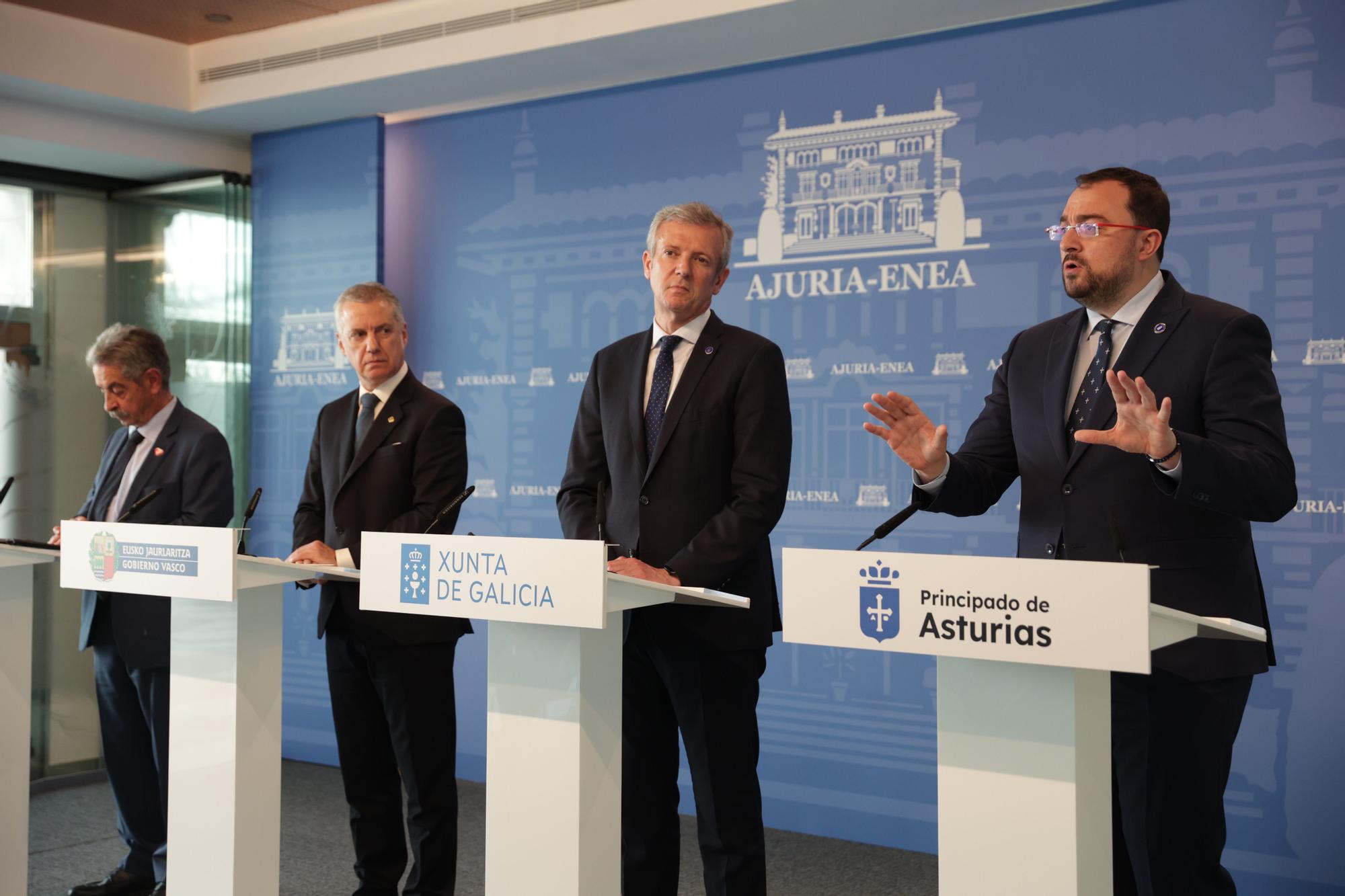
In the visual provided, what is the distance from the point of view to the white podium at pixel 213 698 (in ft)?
9.16

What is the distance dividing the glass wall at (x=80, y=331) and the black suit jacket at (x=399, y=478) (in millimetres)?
3011

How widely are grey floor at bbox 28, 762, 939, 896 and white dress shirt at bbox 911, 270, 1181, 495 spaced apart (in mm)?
2013

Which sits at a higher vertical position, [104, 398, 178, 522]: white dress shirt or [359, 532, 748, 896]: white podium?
[104, 398, 178, 522]: white dress shirt

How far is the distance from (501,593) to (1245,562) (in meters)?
1.45

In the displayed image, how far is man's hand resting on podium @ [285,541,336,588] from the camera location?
10.4 ft

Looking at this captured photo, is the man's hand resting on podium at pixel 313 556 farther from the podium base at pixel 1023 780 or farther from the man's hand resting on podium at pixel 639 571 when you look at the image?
the podium base at pixel 1023 780

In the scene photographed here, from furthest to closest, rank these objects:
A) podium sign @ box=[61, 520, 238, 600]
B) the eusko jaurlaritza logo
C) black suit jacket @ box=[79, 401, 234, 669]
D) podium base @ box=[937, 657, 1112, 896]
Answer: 1. black suit jacket @ box=[79, 401, 234, 669]
2. the eusko jaurlaritza logo
3. podium sign @ box=[61, 520, 238, 600]
4. podium base @ box=[937, 657, 1112, 896]

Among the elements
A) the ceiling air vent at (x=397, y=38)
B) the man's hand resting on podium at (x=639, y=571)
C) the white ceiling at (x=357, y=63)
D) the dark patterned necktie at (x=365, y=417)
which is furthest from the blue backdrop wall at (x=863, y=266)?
the man's hand resting on podium at (x=639, y=571)

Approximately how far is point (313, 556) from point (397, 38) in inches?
117

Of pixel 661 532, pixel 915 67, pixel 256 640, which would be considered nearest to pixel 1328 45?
pixel 915 67

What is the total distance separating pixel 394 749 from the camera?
3.42m

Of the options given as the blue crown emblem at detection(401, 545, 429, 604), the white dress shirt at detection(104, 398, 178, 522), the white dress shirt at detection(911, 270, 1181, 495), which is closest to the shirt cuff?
the white dress shirt at detection(911, 270, 1181, 495)

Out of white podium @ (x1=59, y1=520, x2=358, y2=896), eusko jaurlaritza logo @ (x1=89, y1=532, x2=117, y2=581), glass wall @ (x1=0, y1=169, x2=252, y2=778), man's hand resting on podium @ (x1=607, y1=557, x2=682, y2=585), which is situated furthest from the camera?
glass wall @ (x1=0, y1=169, x2=252, y2=778)

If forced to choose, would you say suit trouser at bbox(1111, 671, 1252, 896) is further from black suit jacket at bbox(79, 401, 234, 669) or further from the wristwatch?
black suit jacket at bbox(79, 401, 234, 669)
